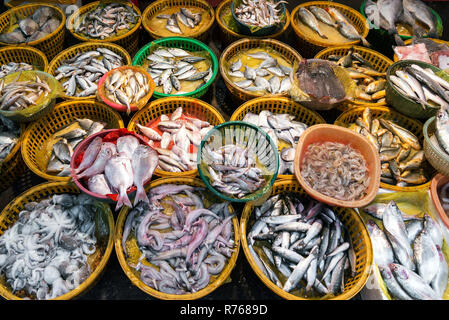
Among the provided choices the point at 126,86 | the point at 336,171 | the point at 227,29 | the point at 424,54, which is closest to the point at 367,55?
the point at 424,54

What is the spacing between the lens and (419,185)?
2883 mm

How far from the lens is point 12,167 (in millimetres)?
3121

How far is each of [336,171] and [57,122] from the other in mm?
3250

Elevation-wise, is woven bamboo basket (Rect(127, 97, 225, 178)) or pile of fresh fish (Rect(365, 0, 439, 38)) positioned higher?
pile of fresh fish (Rect(365, 0, 439, 38))

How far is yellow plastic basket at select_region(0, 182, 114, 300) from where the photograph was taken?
228 centimetres

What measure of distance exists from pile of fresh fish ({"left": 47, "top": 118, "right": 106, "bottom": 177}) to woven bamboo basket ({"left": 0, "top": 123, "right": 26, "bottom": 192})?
34 centimetres

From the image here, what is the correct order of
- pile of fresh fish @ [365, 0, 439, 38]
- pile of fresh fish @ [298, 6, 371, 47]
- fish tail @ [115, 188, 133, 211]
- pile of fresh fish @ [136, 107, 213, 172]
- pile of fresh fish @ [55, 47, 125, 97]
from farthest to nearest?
pile of fresh fish @ [365, 0, 439, 38] → pile of fresh fish @ [298, 6, 371, 47] → pile of fresh fish @ [55, 47, 125, 97] → pile of fresh fish @ [136, 107, 213, 172] → fish tail @ [115, 188, 133, 211]

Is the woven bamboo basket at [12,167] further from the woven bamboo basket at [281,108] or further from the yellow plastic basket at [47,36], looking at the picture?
the woven bamboo basket at [281,108]

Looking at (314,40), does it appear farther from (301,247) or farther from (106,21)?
(106,21)

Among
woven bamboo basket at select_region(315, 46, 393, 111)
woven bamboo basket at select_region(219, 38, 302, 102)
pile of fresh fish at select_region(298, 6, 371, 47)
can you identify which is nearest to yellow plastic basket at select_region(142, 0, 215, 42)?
woven bamboo basket at select_region(219, 38, 302, 102)

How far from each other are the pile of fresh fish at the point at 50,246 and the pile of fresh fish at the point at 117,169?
1.41 feet

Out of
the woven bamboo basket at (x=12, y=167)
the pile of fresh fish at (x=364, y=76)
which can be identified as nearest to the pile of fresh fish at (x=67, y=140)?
the woven bamboo basket at (x=12, y=167)

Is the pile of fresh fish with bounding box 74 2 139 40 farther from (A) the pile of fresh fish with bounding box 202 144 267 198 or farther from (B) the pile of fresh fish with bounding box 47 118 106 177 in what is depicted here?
(A) the pile of fresh fish with bounding box 202 144 267 198

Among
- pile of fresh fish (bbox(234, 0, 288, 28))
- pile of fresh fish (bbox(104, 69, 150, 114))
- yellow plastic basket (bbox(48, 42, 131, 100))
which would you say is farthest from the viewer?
pile of fresh fish (bbox(234, 0, 288, 28))
